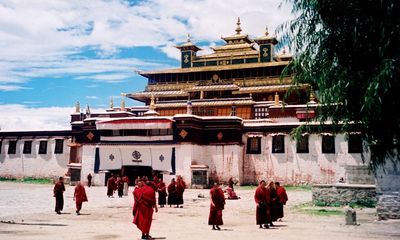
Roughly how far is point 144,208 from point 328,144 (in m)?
20.0

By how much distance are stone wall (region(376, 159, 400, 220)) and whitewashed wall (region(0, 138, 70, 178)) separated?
27.3 m

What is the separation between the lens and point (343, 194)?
17.3 metres

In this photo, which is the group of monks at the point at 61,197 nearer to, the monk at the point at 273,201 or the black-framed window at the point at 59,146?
the monk at the point at 273,201

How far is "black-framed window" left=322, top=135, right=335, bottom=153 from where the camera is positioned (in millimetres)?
27500

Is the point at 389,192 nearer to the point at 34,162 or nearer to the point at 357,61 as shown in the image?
the point at 357,61

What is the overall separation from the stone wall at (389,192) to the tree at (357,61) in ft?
18.9

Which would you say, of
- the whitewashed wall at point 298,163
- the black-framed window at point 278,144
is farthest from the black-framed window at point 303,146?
the black-framed window at point 278,144

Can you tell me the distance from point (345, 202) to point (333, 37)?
1124 cm

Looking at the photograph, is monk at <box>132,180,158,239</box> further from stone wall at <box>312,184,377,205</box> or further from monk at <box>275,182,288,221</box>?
stone wall at <box>312,184,377,205</box>

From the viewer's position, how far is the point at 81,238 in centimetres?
942

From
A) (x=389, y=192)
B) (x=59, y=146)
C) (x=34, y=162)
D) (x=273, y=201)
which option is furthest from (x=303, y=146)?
(x=34, y=162)

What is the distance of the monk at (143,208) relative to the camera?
9906mm

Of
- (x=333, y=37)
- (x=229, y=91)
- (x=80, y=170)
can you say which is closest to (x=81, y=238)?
(x=333, y=37)

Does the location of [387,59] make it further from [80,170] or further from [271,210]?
[80,170]
